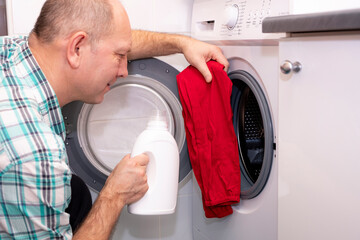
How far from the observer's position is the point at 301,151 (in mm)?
1022

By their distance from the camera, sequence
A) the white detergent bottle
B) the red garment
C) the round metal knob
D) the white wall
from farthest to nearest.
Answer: the white wall < the red garment < the white detergent bottle < the round metal knob

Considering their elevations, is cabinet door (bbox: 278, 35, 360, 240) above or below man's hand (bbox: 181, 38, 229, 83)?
below

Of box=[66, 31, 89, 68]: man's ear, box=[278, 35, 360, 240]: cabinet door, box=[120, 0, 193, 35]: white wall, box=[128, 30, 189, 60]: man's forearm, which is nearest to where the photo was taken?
box=[278, 35, 360, 240]: cabinet door

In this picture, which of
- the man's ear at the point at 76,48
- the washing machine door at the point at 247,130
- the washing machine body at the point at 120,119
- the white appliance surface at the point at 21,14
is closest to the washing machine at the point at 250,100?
the washing machine door at the point at 247,130

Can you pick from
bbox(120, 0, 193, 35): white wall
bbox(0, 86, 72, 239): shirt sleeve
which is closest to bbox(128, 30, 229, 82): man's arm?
bbox(120, 0, 193, 35): white wall

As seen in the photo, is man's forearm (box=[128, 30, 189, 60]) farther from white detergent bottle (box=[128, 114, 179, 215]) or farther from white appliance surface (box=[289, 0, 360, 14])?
white appliance surface (box=[289, 0, 360, 14])

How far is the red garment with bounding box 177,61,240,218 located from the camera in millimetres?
1461

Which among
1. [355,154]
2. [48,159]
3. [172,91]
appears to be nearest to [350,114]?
[355,154]

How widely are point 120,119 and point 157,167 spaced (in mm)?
346

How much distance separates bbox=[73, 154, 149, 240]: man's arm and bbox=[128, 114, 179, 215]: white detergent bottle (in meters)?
0.03

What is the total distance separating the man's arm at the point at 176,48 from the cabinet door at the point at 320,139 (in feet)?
1.48

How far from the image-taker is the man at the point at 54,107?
96cm

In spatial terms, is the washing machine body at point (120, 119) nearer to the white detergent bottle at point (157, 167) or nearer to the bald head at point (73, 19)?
the white detergent bottle at point (157, 167)

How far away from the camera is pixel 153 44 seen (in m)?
1.59
